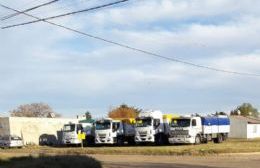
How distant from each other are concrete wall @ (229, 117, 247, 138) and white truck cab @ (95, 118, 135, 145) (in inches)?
1500

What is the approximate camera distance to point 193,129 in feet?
170

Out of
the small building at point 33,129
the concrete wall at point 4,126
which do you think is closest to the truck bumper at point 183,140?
the small building at point 33,129

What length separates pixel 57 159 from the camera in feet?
72.5

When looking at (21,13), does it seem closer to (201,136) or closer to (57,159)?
(57,159)

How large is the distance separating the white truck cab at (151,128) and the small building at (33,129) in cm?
1638

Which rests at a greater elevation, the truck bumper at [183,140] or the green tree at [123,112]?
the green tree at [123,112]

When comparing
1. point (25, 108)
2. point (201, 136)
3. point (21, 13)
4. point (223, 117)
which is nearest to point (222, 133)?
point (223, 117)

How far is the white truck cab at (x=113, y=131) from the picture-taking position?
5588cm

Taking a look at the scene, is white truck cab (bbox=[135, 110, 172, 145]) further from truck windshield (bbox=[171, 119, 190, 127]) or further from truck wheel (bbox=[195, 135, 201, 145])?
truck wheel (bbox=[195, 135, 201, 145])

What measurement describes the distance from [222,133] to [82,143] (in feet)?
47.2

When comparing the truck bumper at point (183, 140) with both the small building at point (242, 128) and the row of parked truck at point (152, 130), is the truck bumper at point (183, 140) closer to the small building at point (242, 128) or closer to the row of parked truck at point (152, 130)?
the row of parked truck at point (152, 130)

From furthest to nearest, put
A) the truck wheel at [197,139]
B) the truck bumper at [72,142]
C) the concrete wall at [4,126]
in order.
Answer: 1. the concrete wall at [4,126]
2. the truck bumper at [72,142]
3. the truck wheel at [197,139]

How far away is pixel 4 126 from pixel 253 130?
1798 inches

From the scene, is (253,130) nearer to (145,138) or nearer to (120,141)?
(120,141)
